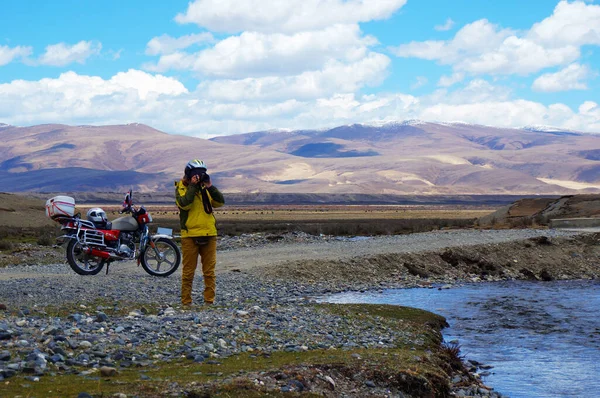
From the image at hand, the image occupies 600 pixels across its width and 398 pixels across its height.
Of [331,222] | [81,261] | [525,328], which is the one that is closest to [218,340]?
[525,328]

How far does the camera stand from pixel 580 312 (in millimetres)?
18406

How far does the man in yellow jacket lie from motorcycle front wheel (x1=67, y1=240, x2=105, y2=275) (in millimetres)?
5488

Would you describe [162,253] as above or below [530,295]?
above

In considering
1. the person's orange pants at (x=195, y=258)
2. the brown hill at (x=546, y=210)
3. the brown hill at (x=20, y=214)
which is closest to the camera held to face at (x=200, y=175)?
the person's orange pants at (x=195, y=258)

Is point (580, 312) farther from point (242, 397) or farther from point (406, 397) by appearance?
point (242, 397)

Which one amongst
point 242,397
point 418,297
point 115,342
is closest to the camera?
point 242,397

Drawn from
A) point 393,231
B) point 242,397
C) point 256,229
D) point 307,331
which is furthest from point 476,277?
point 256,229

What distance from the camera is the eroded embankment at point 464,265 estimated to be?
23.2m

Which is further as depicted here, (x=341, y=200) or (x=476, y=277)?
(x=341, y=200)

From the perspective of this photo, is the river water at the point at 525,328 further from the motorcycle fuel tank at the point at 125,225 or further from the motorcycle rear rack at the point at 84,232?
the motorcycle rear rack at the point at 84,232

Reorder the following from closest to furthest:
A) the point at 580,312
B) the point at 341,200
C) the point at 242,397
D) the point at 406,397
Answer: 1. the point at 242,397
2. the point at 406,397
3. the point at 580,312
4. the point at 341,200

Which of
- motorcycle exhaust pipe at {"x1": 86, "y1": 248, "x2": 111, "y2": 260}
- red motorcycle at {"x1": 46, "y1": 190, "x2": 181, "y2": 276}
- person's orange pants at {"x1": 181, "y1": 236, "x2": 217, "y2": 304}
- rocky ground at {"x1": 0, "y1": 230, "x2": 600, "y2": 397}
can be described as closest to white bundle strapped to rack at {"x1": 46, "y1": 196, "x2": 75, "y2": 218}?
red motorcycle at {"x1": 46, "y1": 190, "x2": 181, "y2": 276}

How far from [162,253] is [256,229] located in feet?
113

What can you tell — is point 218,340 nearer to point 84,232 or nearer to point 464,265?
point 84,232
